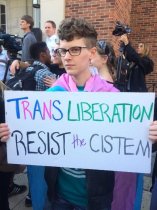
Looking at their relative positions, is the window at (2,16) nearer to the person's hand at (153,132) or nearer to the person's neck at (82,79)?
the person's neck at (82,79)

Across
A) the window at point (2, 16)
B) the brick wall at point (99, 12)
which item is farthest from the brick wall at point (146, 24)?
the window at point (2, 16)

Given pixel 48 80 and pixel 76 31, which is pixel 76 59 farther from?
pixel 48 80

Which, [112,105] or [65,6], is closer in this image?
[112,105]

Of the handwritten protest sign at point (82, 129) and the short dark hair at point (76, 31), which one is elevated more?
the short dark hair at point (76, 31)

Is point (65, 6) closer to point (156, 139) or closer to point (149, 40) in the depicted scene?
point (149, 40)

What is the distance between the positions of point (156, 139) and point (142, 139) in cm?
8

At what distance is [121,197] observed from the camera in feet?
6.73

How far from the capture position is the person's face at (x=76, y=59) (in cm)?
171

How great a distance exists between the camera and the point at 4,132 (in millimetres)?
1727

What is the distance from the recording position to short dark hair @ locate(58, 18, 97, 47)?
1704 millimetres

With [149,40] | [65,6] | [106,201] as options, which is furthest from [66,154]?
[149,40]

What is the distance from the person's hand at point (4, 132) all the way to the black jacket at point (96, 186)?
1.02ft

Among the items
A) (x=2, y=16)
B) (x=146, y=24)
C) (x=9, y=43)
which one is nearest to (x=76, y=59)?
(x=9, y=43)

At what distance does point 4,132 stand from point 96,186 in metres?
0.57
